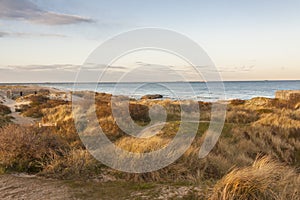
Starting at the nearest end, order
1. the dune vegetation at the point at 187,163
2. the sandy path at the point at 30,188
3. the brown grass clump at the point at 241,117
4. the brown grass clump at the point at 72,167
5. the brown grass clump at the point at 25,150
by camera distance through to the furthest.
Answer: the dune vegetation at the point at 187,163
the sandy path at the point at 30,188
the brown grass clump at the point at 72,167
the brown grass clump at the point at 25,150
the brown grass clump at the point at 241,117

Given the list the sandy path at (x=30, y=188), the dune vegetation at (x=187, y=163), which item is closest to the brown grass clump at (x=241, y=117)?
the dune vegetation at (x=187, y=163)

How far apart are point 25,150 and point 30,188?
198 cm

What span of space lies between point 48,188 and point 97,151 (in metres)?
2.47

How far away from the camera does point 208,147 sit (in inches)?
410

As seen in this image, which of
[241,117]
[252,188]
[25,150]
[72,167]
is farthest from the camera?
[241,117]

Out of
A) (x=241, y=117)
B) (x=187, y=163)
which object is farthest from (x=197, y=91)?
(x=187, y=163)

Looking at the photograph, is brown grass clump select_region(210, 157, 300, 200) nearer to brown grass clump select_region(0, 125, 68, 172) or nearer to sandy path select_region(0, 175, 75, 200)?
sandy path select_region(0, 175, 75, 200)

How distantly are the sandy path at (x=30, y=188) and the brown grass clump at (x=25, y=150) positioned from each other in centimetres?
55

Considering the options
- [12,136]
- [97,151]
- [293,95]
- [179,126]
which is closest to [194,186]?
[97,151]

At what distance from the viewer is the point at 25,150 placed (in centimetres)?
807

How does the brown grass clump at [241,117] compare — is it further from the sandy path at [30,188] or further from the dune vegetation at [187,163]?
the sandy path at [30,188]

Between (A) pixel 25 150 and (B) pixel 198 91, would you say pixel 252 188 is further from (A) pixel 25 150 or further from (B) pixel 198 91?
(B) pixel 198 91

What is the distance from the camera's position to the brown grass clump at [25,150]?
7.78 metres

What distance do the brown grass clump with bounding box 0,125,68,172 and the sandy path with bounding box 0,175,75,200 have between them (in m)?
0.55
